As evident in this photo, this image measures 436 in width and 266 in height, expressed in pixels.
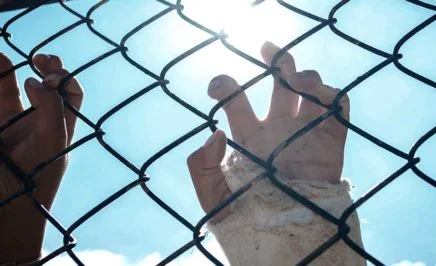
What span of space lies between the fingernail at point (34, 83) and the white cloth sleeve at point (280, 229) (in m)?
0.63

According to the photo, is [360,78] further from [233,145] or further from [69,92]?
[69,92]

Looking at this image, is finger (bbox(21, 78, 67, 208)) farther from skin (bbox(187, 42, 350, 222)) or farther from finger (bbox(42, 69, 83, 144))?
skin (bbox(187, 42, 350, 222))

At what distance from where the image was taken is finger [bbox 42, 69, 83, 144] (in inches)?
44.6

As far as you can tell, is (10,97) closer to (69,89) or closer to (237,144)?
(69,89)

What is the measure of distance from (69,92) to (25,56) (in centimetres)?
11

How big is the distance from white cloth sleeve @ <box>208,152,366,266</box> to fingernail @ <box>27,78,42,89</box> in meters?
0.63

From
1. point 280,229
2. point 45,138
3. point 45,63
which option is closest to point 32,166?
A: point 45,138

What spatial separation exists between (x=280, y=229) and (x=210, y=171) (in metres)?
0.45

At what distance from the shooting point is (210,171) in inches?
46.9

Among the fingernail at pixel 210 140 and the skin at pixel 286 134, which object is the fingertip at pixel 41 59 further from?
the fingernail at pixel 210 140

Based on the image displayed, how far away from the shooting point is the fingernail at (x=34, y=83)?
1.12 metres

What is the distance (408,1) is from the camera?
98cm

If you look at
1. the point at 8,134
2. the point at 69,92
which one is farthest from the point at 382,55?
the point at 8,134

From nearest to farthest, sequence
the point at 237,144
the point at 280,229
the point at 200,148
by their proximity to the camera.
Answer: the point at 237,144 → the point at 200,148 → the point at 280,229
